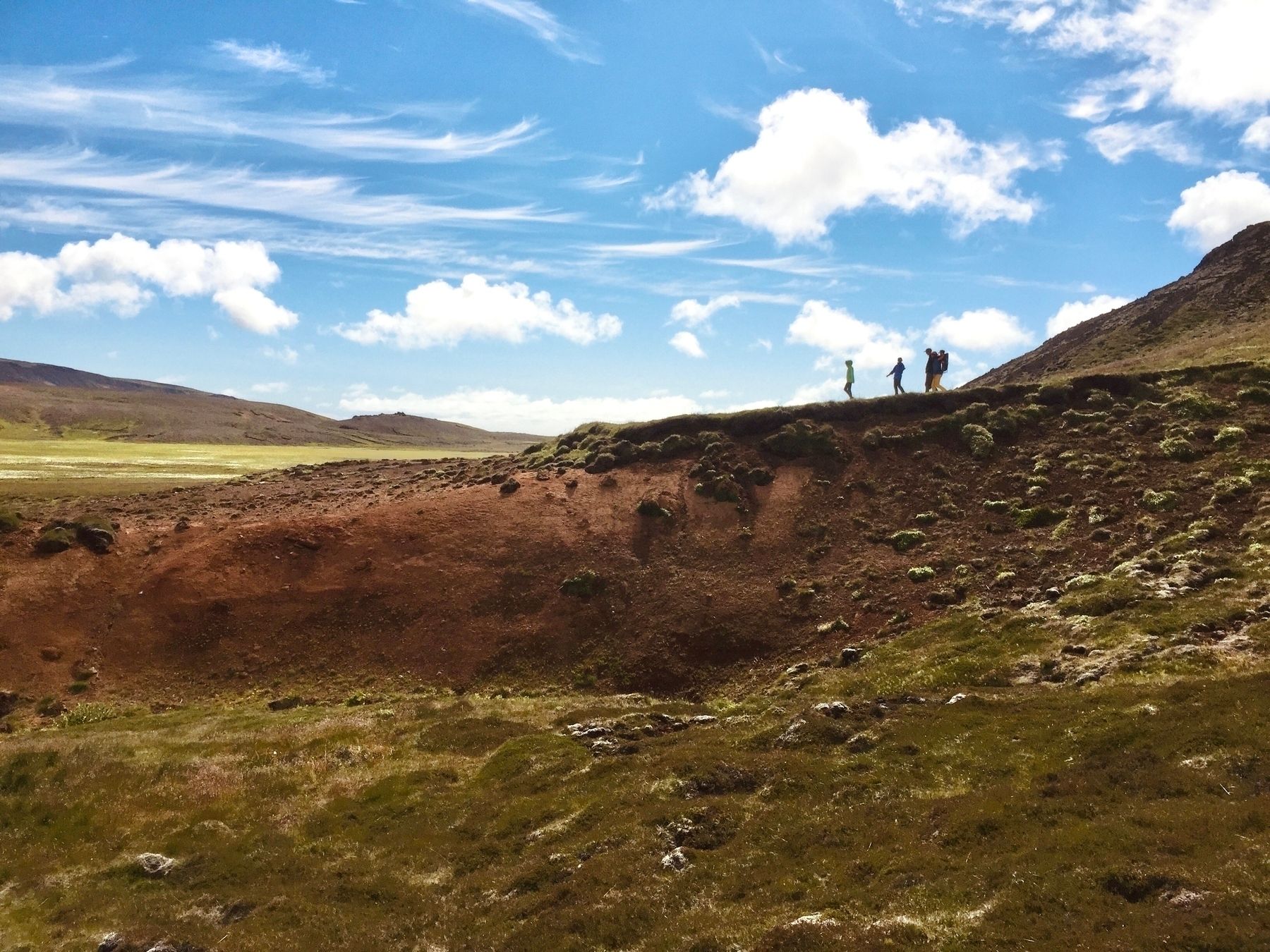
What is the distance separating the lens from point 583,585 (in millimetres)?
43781

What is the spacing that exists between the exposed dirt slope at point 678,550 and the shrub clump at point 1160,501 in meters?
0.14

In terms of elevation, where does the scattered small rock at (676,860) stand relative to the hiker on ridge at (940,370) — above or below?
below

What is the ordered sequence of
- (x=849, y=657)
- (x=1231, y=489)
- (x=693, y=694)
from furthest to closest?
(x=1231, y=489)
(x=693, y=694)
(x=849, y=657)

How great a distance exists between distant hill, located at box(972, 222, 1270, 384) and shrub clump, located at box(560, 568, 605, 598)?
35.9 m

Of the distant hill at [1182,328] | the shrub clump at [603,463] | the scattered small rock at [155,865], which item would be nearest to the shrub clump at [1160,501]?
the distant hill at [1182,328]

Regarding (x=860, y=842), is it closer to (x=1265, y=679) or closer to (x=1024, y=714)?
(x=1024, y=714)

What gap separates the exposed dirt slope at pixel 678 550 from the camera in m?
37.6

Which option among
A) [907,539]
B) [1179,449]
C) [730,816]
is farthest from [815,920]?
[1179,449]

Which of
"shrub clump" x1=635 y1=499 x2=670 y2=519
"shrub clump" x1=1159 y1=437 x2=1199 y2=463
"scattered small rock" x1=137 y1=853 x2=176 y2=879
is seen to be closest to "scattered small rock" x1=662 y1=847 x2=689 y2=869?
"scattered small rock" x1=137 y1=853 x2=176 y2=879

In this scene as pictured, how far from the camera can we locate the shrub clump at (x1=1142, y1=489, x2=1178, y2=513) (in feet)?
122

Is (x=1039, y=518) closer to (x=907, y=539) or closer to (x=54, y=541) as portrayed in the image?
(x=907, y=539)

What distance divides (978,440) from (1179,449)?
10582 mm

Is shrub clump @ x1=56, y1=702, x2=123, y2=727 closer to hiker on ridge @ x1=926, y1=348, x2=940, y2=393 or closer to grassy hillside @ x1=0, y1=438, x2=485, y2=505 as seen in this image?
grassy hillside @ x1=0, y1=438, x2=485, y2=505

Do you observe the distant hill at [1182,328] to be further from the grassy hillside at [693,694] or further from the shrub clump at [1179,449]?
the shrub clump at [1179,449]
